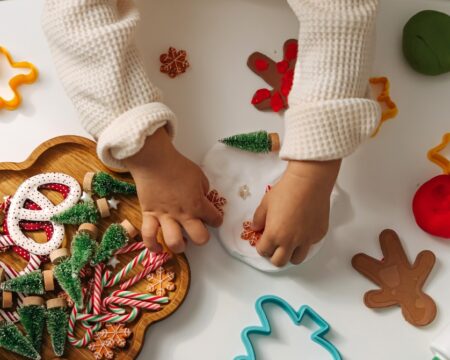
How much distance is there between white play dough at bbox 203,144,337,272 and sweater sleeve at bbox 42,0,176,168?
0.12m

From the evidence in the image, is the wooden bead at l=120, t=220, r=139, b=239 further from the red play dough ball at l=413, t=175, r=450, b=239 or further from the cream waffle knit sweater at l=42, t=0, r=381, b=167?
the red play dough ball at l=413, t=175, r=450, b=239

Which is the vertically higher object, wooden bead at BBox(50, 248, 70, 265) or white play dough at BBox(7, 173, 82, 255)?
white play dough at BBox(7, 173, 82, 255)

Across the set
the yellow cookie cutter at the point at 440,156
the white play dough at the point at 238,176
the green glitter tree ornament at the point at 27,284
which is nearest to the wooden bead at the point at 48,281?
the green glitter tree ornament at the point at 27,284

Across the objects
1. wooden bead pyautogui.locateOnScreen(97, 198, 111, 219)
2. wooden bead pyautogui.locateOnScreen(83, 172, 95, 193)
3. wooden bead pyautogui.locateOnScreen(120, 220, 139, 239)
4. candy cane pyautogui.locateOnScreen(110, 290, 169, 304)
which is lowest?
candy cane pyautogui.locateOnScreen(110, 290, 169, 304)

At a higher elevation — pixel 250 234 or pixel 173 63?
pixel 173 63

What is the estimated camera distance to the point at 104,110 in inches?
29.1

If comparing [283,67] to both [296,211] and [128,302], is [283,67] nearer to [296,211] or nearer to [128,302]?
[296,211]

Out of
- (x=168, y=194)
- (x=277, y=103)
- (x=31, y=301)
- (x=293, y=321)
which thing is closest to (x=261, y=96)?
(x=277, y=103)

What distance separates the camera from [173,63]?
893 millimetres

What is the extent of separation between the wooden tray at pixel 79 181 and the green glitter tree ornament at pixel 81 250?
0.10 feet

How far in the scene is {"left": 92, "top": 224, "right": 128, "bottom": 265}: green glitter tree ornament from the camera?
2.65 ft

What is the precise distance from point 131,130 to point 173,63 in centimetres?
22

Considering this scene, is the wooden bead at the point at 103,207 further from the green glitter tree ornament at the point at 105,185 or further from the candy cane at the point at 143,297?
the candy cane at the point at 143,297

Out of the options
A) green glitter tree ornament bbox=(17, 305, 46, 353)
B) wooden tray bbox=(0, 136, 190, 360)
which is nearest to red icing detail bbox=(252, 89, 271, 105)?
wooden tray bbox=(0, 136, 190, 360)
